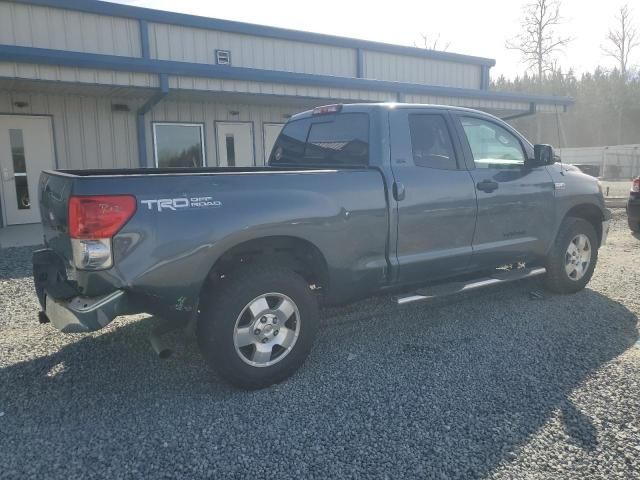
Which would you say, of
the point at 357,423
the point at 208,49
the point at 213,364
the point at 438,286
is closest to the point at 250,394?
the point at 213,364

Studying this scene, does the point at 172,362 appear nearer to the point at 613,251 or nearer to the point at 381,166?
the point at 381,166

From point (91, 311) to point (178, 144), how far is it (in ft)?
32.4

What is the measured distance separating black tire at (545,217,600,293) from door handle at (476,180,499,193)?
1187 mm

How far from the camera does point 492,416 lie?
9.84 ft

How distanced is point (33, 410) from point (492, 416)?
9.34ft

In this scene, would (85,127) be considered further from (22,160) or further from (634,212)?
(634,212)

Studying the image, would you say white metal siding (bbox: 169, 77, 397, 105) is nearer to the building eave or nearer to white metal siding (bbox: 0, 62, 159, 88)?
white metal siding (bbox: 0, 62, 159, 88)

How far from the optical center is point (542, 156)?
4.93 metres

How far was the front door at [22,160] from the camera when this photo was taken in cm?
1035

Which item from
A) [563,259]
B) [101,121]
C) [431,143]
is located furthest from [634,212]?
[101,121]

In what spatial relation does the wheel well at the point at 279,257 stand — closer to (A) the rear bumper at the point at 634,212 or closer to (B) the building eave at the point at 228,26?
(A) the rear bumper at the point at 634,212

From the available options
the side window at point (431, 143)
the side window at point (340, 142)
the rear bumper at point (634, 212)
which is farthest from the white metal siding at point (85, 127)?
the rear bumper at point (634, 212)

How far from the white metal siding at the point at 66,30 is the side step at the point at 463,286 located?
10265 millimetres

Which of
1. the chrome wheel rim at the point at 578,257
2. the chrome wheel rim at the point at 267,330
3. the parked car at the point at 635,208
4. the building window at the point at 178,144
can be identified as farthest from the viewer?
the building window at the point at 178,144
